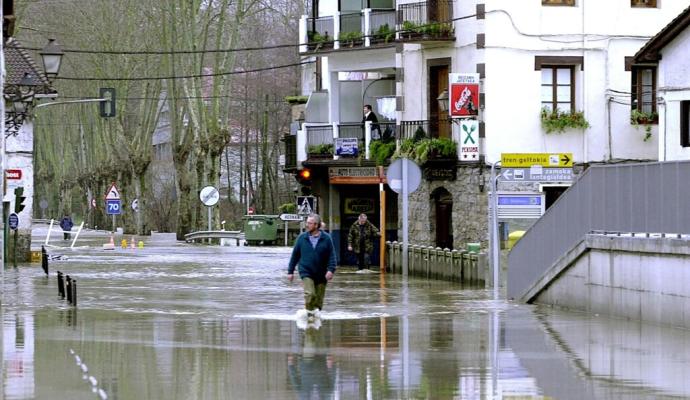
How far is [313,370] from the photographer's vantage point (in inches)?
611

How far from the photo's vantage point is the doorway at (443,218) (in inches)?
1716

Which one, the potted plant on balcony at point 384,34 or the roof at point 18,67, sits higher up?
the potted plant on balcony at point 384,34

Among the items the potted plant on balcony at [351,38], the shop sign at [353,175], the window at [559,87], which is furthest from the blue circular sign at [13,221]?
the window at [559,87]

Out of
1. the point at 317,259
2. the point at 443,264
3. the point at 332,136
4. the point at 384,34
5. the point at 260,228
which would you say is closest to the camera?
the point at 317,259

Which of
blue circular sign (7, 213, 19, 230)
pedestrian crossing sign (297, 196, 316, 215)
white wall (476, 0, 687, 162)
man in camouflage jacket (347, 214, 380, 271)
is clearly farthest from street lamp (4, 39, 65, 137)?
pedestrian crossing sign (297, 196, 316, 215)

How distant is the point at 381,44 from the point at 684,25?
13.7m

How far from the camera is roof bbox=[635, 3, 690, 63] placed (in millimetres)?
33938

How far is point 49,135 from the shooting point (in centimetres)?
Result: 11556

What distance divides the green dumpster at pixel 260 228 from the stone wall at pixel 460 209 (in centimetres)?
2470

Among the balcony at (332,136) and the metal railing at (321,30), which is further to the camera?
the metal railing at (321,30)

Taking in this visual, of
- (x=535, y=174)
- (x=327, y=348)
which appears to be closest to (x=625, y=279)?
(x=327, y=348)

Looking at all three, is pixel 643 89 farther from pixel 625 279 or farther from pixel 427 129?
pixel 625 279

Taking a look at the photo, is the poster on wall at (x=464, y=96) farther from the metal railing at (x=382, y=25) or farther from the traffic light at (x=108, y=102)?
the traffic light at (x=108, y=102)

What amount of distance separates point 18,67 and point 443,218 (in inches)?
494
